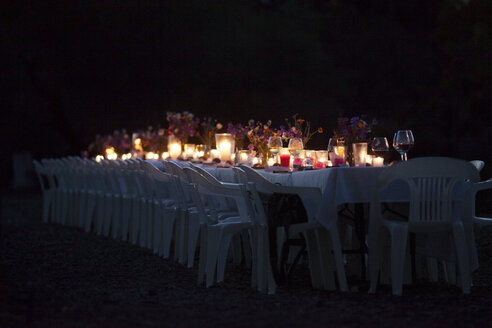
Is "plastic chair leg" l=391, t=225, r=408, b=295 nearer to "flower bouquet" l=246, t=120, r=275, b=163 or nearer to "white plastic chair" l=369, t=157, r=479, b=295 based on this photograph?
"white plastic chair" l=369, t=157, r=479, b=295

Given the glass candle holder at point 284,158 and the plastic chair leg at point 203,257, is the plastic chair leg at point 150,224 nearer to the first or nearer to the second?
the glass candle holder at point 284,158

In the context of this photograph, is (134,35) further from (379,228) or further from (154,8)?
(379,228)

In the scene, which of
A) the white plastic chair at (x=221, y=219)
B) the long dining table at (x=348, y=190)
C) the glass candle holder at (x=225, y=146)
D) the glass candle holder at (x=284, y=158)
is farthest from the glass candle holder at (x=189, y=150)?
the long dining table at (x=348, y=190)

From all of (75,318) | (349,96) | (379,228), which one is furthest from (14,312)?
(349,96)

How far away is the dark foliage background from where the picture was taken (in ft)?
69.6

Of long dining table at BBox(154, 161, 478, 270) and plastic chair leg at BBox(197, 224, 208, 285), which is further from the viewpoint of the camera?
plastic chair leg at BBox(197, 224, 208, 285)

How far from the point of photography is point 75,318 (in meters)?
5.15

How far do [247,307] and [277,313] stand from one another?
1.15ft

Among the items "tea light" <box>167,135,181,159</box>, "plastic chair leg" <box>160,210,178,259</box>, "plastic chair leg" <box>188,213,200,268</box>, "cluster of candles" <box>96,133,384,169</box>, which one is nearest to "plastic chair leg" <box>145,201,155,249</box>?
"plastic chair leg" <box>160,210,178,259</box>

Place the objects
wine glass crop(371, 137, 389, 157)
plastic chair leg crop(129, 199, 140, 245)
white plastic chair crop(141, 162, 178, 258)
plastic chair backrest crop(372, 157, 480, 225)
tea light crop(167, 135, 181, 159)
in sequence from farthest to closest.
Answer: tea light crop(167, 135, 181, 159) < plastic chair leg crop(129, 199, 140, 245) < white plastic chair crop(141, 162, 178, 258) < wine glass crop(371, 137, 389, 157) < plastic chair backrest crop(372, 157, 480, 225)

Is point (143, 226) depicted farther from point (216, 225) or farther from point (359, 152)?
point (359, 152)

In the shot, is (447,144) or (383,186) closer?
(383,186)

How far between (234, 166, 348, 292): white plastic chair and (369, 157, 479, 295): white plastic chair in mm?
299

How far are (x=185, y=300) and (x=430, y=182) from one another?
175cm
